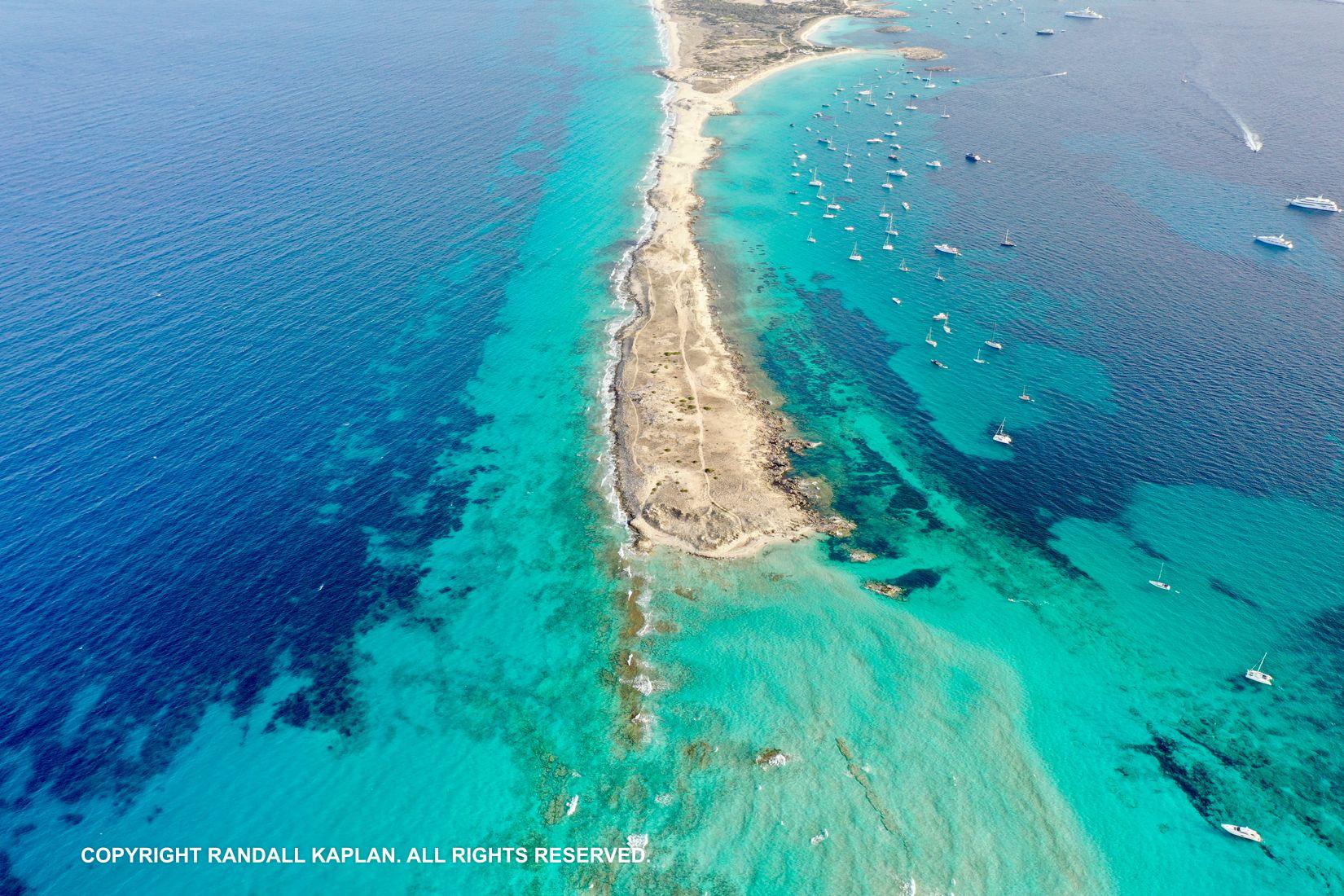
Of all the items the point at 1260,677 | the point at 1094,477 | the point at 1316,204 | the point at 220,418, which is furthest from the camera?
the point at 1316,204

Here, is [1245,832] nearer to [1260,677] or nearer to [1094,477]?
[1260,677]

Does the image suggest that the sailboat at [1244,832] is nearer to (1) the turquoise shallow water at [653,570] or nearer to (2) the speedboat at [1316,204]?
(1) the turquoise shallow water at [653,570]

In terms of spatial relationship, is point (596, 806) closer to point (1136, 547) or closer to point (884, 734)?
→ point (884, 734)

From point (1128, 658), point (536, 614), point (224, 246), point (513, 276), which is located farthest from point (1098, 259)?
point (224, 246)

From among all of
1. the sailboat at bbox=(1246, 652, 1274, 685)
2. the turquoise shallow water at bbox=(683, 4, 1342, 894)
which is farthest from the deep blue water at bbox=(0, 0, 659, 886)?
the sailboat at bbox=(1246, 652, 1274, 685)

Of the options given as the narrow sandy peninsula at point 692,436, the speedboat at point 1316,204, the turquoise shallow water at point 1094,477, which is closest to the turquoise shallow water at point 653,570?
the turquoise shallow water at point 1094,477

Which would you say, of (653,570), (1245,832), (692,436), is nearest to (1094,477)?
(1245,832)

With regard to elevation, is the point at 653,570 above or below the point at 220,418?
below
